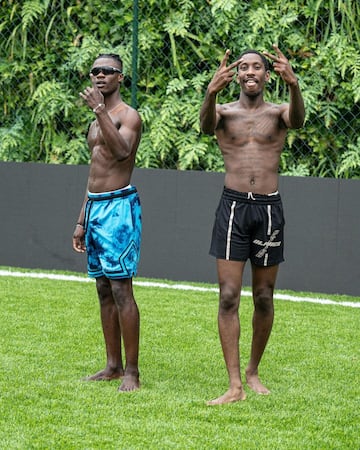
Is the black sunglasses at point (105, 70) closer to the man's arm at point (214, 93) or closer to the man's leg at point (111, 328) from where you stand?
the man's arm at point (214, 93)

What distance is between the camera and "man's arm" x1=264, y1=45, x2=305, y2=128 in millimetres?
5668

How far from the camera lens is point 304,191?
32.7 feet

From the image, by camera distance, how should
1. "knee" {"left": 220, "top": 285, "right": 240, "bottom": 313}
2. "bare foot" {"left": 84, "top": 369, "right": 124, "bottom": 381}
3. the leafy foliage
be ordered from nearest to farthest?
1. "knee" {"left": 220, "top": 285, "right": 240, "bottom": 313}
2. "bare foot" {"left": 84, "top": 369, "right": 124, "bottom": 381}
3. the leafy foliage

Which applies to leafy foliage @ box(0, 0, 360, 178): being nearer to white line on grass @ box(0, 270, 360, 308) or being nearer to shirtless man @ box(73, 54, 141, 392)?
white line on grass @ box(0, 270, 360, 308)

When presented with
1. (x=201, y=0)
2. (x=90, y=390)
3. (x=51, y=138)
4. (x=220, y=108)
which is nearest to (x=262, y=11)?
(x=201, y=0)

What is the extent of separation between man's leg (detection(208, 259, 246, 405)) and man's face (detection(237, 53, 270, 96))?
3.39 ft

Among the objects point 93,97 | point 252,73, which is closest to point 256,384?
point 252,73

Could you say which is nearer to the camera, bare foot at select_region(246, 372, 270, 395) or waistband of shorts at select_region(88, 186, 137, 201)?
bare foot at select_region(246, 372, 270, 395)

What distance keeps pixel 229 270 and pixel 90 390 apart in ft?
3.52

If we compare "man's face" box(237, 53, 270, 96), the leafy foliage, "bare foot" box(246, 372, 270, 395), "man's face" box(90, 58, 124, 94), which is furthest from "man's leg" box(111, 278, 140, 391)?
the leafy foliage

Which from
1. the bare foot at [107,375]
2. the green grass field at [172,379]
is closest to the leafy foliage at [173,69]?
the green grass field at [172,379]

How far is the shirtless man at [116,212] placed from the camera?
6.10 meters

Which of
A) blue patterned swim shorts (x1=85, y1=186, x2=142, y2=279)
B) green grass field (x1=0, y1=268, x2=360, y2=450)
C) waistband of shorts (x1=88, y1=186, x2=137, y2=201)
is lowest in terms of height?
green grass field (x1=0, y1=268, x2=360, y2=450)

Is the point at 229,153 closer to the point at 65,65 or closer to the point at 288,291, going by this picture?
the point at 288,291
